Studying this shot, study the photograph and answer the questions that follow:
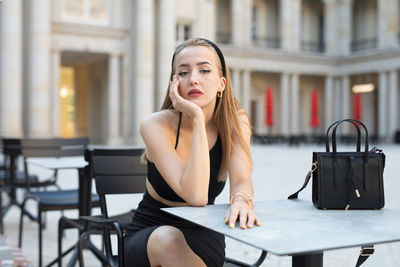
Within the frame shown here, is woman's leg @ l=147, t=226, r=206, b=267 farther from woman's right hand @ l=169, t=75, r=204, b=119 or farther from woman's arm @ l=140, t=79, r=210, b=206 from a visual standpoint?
woman's right hand @ l=169, t=75, r=204, b=119

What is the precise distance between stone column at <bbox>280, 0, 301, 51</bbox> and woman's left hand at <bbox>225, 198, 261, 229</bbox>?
32.4 meters

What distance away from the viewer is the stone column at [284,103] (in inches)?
1313

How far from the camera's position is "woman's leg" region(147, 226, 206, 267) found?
2.16 metres

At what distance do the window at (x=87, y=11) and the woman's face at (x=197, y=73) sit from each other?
2141cm

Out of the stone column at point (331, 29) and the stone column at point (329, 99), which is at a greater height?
the stone column at point (331, 29)

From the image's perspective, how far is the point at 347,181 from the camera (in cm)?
231

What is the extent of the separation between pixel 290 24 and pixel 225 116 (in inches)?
1273

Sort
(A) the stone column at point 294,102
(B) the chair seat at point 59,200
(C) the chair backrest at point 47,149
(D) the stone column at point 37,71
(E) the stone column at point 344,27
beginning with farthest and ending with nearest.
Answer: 1. (E) the stone column at point 344,27
2. (A) the stone column at point 294,102
3. (D) the stone column at point 37,71
4. (C) the chair backrest at point 47,149
5. (B) the chair seat at point 59,200

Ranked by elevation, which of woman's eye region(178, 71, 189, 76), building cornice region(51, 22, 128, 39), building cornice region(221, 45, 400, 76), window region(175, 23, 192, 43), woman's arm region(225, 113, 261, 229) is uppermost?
window region(175, 23, 192, 43)

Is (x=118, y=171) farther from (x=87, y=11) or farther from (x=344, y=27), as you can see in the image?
(x=344, y=27)

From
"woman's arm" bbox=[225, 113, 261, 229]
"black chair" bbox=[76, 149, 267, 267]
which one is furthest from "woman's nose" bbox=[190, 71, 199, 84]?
"black chair" bbox=[76, 149, 267, 267]

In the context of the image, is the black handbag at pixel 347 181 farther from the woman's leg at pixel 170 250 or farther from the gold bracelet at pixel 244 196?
the woman's leg at pixel 170 250

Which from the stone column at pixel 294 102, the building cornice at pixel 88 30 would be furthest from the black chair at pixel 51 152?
the stone column at pixel 294 102

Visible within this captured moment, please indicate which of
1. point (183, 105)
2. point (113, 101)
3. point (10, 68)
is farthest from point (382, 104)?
point (183, 105)
